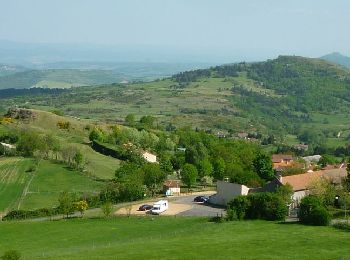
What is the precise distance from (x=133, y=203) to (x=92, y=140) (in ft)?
137

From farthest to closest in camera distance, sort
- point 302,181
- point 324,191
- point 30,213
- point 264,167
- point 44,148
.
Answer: point 44,148, point 264,167, point 302,181, point 30,213, point 324,191

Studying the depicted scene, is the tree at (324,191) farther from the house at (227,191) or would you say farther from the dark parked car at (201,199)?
the dark parked car at (201,199)

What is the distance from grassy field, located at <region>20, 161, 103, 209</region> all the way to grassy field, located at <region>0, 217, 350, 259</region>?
13244mm

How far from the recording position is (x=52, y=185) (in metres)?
73.9

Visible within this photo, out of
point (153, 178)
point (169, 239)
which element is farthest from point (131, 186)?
point (169, 239)

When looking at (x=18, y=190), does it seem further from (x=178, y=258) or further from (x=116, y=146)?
(x=178, y=258)

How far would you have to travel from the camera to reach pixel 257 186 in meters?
66.3

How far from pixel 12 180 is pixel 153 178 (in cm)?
1869

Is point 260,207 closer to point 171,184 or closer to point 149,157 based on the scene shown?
point 171,184

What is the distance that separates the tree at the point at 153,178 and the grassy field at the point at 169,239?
18095 millimetres

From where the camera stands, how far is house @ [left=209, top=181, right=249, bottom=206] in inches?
2481

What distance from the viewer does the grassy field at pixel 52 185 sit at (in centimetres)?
6675

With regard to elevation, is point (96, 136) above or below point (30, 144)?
below

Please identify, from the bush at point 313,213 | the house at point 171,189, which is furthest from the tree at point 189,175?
the bush at point 313,213
